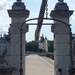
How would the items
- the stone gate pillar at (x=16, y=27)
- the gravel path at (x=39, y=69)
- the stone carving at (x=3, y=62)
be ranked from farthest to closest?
the gravel path at (x=39, y=69)
the stone gate pillar at (x=16, y=27)
the stone carving at (x=3, y=62)

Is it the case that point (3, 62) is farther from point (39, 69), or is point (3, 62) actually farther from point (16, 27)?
point (39, 69)

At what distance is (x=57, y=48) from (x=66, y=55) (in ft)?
1.35

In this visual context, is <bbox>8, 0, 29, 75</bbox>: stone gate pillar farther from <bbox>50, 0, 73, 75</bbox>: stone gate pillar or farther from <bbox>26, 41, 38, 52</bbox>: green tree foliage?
<bbox>26, 41, 38, 52</bbox>: green tree foliage

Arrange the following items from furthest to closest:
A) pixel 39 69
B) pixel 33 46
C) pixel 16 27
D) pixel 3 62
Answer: pixel 33 46, pixel 39 69, pixel 16 27, pixel 3 62

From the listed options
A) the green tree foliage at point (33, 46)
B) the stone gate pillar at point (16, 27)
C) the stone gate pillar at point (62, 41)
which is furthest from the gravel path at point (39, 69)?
the green tree foliage at point (33, 46)

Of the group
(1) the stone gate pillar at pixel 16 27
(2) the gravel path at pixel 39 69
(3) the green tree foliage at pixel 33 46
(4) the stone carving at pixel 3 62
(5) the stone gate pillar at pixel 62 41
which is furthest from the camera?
(3) the green tree foliage at pixel 33 46

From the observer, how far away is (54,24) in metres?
9.23

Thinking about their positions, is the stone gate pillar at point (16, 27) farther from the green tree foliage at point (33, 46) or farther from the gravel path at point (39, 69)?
the green tree foliage at point (33, 46)

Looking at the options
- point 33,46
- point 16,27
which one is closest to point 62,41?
point 16,27

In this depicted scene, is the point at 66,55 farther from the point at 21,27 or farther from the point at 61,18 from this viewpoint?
the point at 21,27

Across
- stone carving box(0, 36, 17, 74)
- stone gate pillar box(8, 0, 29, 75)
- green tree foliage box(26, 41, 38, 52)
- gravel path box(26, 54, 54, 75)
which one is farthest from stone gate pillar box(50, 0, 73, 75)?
green tree foliage box(26, 41, 38, 52)

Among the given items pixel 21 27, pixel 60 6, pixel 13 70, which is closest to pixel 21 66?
pixel 13 70

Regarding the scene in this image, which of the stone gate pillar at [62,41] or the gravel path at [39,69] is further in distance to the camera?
the gravel path at [39,69]

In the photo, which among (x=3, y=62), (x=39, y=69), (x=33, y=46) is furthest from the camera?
(x=33, y=46)
